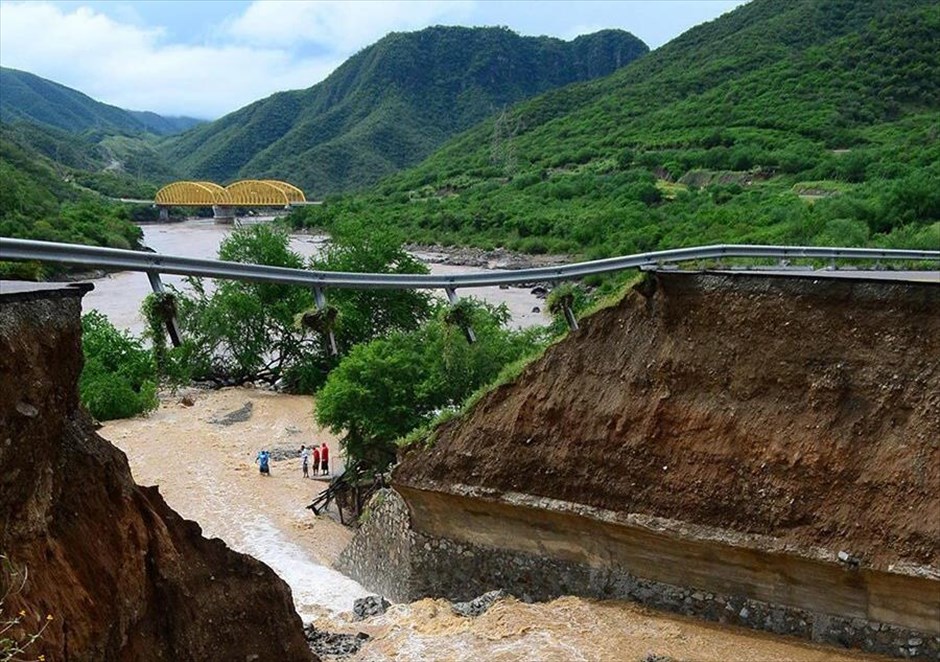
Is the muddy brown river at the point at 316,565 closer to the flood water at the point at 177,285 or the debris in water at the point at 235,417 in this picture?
the debris in water at the point at 235,417

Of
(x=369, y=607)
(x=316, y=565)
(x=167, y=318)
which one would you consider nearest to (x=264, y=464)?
(x=316, y=565)

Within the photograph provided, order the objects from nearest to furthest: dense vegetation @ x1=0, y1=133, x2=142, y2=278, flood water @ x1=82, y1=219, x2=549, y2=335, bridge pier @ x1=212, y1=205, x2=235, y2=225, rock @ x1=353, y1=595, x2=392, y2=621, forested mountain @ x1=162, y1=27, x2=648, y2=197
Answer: rock @ x1=353, y1=595, x2=392, y2=621, flood water @ x1=82, y1=219, x2=549, y2=335, dense vegetation @ x1=0, y1=133, x2=142, y2=278, bridge pier @ x1=212, y1=205, x2=235, y2=225, forested mountain @ x1=162, y1=27, x2=648, y2=197

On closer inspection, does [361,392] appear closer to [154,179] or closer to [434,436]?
[434,436]

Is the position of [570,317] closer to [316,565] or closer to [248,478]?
[316,565]

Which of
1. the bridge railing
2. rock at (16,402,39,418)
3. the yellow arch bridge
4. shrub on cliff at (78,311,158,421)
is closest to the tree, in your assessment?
shrub on cliff at (78,311,158,421)

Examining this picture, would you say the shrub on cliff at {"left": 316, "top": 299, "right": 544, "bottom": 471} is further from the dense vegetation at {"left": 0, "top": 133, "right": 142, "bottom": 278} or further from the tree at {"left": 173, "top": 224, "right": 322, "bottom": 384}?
the dense vegetation at {"left": 0, "top": 133, "right": 142, "bottom": 278}
